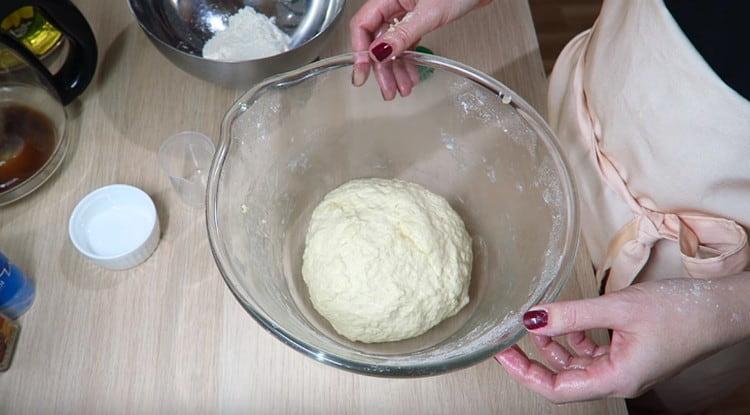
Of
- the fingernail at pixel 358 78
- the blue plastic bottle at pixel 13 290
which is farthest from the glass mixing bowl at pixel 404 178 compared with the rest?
the blue plastic bottle at pixel 13 290

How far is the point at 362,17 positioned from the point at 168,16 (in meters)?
0.38

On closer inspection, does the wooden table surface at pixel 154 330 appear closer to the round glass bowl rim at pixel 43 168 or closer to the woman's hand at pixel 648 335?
the round glass bowl rim at pixel 43 168

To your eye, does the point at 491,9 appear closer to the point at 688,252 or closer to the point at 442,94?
the point at 442,94

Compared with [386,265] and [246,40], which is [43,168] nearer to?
[246,40]

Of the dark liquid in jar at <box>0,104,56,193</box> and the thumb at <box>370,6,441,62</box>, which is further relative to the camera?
the dark liquid in jar at <box>0,104,56,193</box>

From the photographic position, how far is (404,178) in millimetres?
909

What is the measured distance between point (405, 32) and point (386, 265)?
0.32 m

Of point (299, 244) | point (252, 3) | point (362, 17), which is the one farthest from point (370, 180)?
point (252, 3)

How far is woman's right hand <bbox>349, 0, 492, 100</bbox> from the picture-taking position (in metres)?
0.76

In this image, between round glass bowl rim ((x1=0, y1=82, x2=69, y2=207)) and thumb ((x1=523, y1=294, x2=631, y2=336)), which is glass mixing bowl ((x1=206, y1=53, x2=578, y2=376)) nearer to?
thumb ((x1=523, y1=294, x2=631, y2=336))

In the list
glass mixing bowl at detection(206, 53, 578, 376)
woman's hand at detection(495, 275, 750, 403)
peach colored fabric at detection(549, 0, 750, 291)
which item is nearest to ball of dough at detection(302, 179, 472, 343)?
glass mixing bowl at detection(206, 53, 578, 376)

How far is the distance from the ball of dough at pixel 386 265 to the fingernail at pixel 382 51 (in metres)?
0.20

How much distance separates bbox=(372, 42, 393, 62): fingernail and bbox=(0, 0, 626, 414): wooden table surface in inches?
15.1

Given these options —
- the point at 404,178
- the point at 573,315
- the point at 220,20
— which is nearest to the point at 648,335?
the point at 573,315
